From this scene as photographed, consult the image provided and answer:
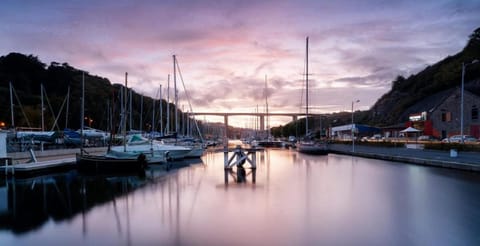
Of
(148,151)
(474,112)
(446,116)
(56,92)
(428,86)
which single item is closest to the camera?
(148,151)

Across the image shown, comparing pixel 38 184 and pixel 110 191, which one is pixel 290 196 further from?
pixel 38 184

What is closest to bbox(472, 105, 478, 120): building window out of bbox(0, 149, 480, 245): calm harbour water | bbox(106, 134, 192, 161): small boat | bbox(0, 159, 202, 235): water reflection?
bbox(0, 149, 480, 245): calm harbour water

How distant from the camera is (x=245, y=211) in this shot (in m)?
12.5

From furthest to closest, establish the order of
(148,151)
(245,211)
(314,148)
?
1. (314,148)
2. (148,151)
3. (245,211)

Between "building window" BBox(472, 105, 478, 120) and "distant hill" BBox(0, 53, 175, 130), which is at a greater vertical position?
"distant hill" BBox(0, 53, 175, 130)

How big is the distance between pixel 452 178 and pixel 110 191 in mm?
16669

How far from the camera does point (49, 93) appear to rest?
77.6 m

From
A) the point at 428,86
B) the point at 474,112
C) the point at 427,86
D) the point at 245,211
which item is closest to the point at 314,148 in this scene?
the point at 474,112

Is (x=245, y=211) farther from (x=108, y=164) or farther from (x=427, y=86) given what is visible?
(x=427, y=86)

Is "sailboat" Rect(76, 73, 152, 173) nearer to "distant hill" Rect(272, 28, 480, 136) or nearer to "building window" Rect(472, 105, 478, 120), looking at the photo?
"building window" Rect(472, 105, 478, 120)

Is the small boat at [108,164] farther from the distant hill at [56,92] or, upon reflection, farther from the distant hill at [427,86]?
the distant hill at [427,86]

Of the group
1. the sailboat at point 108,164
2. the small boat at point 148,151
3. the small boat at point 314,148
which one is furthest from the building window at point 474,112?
the sailboat at point 108,164

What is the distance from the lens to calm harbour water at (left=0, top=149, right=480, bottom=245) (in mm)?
9578

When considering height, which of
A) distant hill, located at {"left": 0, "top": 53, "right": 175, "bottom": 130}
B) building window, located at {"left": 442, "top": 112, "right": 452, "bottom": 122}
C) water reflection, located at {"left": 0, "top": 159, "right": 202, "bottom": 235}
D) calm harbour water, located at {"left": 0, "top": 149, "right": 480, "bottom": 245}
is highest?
distant hill, located at {"left": 0, "top": 53, "right": 175, "bottom": 130}
